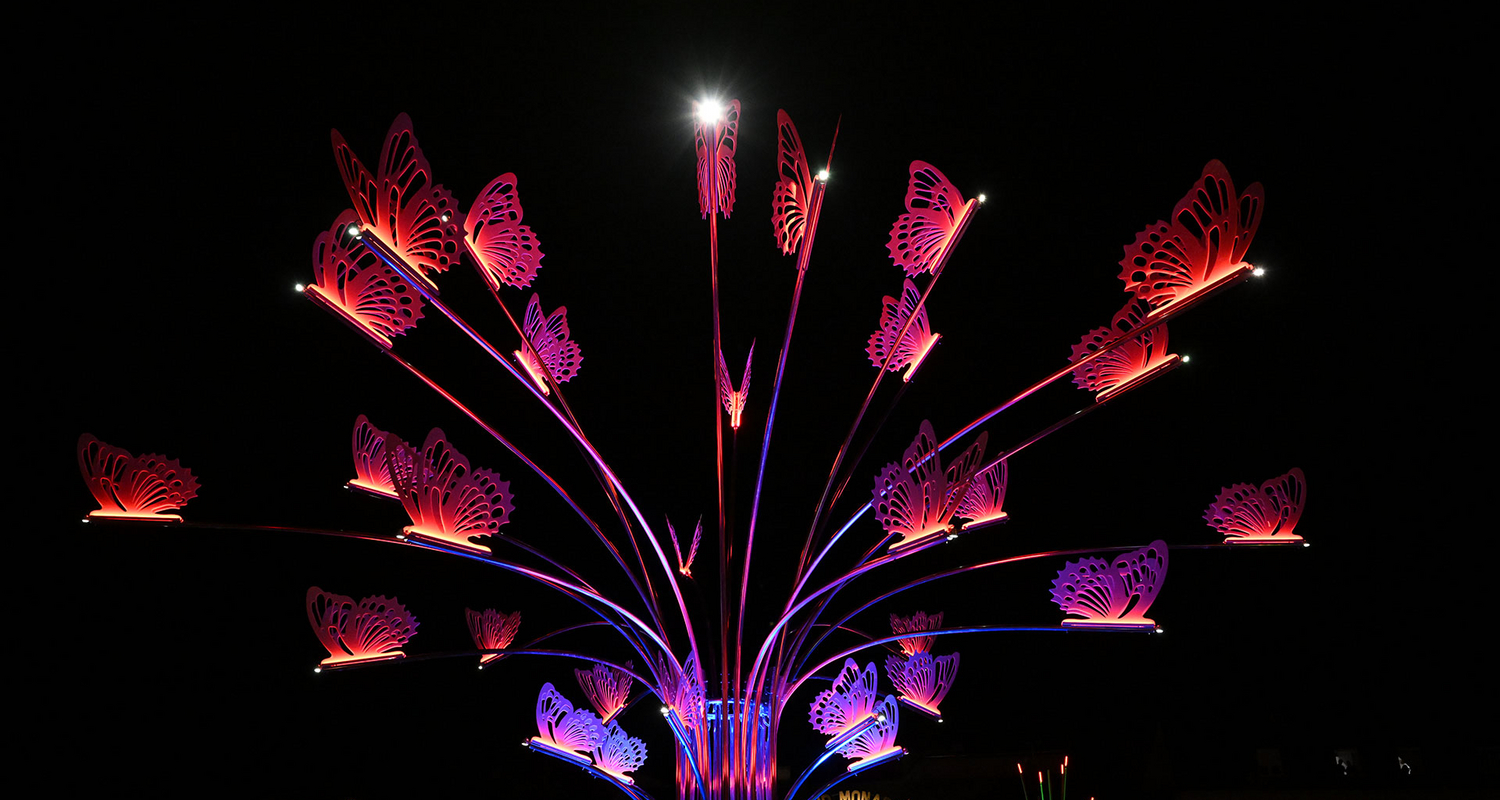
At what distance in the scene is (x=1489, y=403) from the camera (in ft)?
28.8

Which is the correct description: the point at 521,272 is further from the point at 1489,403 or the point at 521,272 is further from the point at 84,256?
the point at 1489,403

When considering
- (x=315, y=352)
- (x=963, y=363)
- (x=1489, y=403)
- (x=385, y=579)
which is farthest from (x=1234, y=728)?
(x=315, y=352)

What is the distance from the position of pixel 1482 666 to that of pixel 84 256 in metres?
13.6

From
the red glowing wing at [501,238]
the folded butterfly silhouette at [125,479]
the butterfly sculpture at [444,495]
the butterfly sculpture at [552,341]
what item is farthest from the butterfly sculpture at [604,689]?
the red glowing wing at [501,238]

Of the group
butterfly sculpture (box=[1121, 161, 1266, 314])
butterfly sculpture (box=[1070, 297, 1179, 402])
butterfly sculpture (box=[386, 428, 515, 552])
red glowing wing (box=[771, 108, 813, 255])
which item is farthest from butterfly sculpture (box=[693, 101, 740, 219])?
butterfly sculpture (box=[1070, 297, 1179, 402])

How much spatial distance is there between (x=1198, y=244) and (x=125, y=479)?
7.10 m

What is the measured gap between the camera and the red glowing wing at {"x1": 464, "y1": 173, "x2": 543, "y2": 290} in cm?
646

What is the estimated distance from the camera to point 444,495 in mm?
6188

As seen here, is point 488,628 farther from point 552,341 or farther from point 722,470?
point 722,470

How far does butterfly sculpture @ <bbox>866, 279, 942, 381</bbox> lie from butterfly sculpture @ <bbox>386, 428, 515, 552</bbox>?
3012mm

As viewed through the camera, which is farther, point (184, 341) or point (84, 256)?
point (184, 341)

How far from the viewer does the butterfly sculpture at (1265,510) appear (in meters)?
6.72

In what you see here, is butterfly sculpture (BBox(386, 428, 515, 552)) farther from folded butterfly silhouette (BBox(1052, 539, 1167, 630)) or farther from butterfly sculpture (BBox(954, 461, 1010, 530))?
folded butterfly silhouette (BBox(1052, 539, 1167, 630))

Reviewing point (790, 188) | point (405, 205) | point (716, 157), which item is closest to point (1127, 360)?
point (790, 188)
